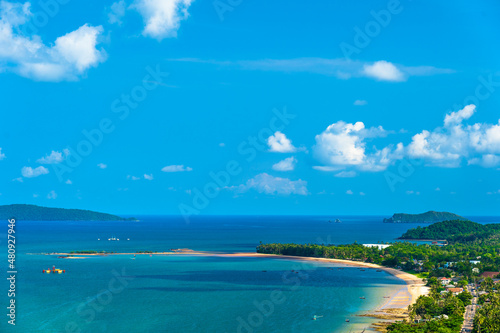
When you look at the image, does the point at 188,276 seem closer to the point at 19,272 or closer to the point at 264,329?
the point at 19,272

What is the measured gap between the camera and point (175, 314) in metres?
62.3

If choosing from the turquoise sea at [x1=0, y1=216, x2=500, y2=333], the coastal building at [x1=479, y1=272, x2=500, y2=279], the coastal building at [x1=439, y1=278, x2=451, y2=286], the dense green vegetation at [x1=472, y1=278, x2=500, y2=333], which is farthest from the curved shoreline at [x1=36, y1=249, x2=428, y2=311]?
the dense green vegetation at [x1=472, y1=278, x2=500, y2=333]

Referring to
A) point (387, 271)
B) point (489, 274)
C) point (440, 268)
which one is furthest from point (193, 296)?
point (440, 268)

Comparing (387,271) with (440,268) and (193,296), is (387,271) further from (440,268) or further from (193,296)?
(193,296)

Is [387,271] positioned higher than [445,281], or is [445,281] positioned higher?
[387,271]

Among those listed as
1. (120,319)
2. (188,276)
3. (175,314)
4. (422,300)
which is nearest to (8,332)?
(120,319)

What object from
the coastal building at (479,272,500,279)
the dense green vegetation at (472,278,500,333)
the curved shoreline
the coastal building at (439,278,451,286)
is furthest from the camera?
the coastal building at (479,272,500,279)

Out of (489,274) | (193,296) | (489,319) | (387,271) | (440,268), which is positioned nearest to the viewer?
(489,319)

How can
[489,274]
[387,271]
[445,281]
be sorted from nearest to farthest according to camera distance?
[445,281], [489,274], [387,271]

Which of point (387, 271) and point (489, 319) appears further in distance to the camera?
point (387, 271)

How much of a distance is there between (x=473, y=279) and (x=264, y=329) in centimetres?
5030

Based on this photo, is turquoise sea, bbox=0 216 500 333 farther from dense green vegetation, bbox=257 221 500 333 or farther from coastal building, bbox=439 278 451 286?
coastal building, bbox=439 278 451 286

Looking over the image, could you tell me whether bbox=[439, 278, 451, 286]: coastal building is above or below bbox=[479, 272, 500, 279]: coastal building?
below

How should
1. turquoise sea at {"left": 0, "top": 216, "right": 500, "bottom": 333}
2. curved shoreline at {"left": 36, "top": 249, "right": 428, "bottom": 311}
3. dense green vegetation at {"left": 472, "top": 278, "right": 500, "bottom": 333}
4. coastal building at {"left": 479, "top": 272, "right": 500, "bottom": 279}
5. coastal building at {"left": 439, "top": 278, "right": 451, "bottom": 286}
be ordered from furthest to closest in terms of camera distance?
coastal building at {"left": 479, "top": 272, "right": 500, "bottom": 279}
coastal building at {"left": 439, "top": 278, "right": 451, "bottom": 286}
curved shoreline at {"left": 36, "top": 249, "right": 428, "bottom": 311}
turquoise sea at {"left": 0, "top": 216, "right": 500, "bottom": 333}
dense green vegetation at {"left": 472, "top": 278, "right": 500, "bottom": 333}
